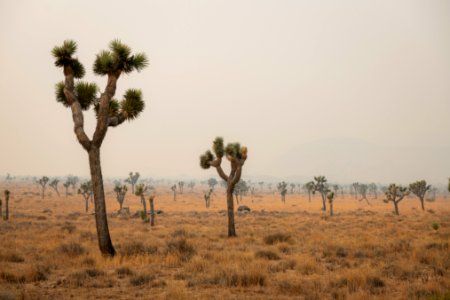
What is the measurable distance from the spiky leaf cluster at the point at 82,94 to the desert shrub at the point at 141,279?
8.52m

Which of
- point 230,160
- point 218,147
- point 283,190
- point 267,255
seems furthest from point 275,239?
point 283,190

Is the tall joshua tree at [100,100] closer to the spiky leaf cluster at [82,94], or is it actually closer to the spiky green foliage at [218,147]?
the spiky leaf cluster at [82,94]

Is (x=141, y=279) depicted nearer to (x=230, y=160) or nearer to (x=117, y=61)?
(x=117, y=61)

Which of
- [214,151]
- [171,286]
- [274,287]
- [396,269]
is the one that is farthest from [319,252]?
[214,151]

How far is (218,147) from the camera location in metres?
23.5

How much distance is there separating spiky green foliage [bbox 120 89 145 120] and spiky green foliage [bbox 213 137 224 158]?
882 centimetres

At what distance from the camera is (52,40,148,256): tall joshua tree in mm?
13852

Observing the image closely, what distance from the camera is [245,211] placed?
5334 cm

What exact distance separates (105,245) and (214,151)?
1156 cm

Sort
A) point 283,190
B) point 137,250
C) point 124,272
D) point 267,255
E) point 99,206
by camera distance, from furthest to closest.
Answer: point 283,190
point 137,250
point 267,255
point 99,206
point 124,272

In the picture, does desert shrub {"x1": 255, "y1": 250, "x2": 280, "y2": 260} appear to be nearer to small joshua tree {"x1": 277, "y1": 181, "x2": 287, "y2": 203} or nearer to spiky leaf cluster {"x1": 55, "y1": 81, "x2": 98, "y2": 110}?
spiky leaf cluster {"x1": 55, "y1": 81, "x2": 98, "y2": 110}

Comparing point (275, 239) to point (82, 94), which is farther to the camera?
point (275, 239)

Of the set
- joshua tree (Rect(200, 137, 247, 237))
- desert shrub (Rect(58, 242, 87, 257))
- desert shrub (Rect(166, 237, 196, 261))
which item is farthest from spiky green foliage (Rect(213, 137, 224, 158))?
desert shrub (Rect(58, 242, 87, 257))

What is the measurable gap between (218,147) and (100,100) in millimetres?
10269
